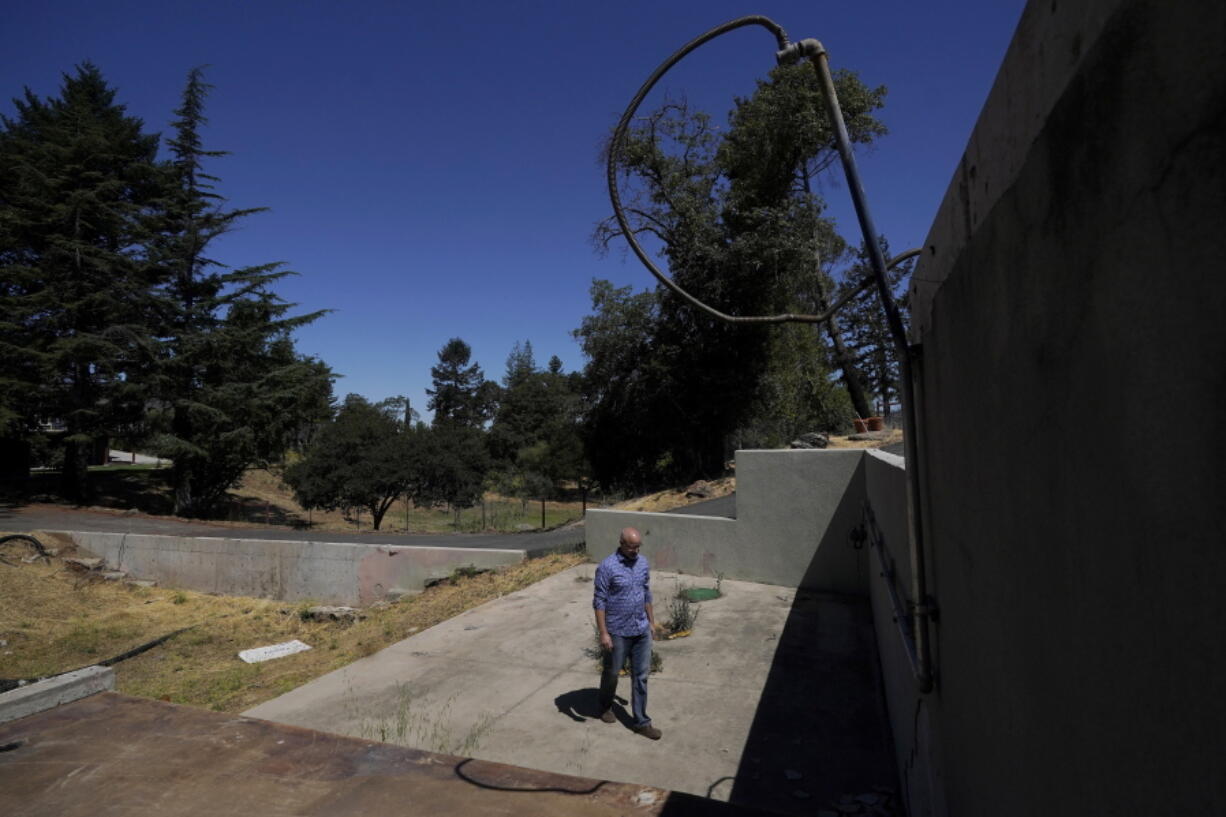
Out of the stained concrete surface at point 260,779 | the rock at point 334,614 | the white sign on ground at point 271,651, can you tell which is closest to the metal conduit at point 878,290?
the stained concrete surface at point 260,779

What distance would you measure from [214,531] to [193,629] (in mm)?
9480

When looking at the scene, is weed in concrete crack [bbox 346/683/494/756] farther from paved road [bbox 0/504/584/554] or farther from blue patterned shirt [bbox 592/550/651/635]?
paved road [bbox 0/504/584/554]

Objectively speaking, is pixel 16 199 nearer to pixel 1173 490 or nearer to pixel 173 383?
pixel 173 383

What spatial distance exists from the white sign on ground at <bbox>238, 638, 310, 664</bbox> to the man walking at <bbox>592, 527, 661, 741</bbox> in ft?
23.9

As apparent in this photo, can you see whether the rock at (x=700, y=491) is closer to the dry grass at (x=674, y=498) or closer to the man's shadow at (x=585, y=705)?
the dry grass at (x=674, y=498)

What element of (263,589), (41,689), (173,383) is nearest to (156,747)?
(41,689)

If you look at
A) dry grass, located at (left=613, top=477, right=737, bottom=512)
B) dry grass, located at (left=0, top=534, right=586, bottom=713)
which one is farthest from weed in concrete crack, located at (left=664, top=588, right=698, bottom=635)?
dry grass, located at (left=613, top=477, right=737, bottom=512)

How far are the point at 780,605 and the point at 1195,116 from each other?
9.35 m

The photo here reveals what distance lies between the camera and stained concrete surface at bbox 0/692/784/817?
8.25 feet

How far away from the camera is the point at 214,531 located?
21469 millimetres

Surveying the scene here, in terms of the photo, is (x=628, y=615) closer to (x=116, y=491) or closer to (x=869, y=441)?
(x=869, y=441)

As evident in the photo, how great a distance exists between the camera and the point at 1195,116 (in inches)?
30.7

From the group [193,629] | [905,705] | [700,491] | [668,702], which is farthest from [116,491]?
[905,705]

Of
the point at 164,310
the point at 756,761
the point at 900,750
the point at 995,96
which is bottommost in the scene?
the point at 756,761
